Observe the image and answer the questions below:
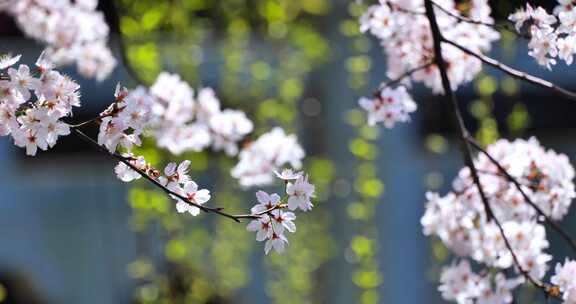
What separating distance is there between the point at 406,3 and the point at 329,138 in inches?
60.4

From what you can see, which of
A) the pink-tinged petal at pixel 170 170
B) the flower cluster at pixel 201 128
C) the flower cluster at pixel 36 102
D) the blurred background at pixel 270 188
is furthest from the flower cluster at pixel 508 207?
the blurred background at pixel 270 188

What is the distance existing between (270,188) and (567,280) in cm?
176

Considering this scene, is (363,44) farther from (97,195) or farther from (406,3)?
(406,3)

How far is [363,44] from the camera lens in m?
→ 3.19

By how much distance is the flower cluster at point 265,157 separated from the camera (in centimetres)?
220

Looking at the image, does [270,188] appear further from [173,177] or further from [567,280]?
[173,177]

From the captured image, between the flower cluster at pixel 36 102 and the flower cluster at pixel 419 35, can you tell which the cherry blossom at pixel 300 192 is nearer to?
the flower cluster at pixel 36 102

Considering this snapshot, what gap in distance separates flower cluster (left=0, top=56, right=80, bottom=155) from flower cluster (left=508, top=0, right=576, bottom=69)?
67 centimetres

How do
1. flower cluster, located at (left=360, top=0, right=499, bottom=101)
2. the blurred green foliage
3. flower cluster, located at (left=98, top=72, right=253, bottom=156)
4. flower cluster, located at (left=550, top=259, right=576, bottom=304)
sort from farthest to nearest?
the blurred green foliage < flower cluster, located at (left=98, top=72, right=253, bottom=156) < flower cluster, located at (left=360, top=0, right=499, bottom=101) < flower cluster, located at (left=550, top=259, right=576, bottom=304)

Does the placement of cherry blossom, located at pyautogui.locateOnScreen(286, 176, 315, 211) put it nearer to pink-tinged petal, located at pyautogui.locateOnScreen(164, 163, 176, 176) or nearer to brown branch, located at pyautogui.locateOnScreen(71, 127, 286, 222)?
brown branch, located at pyautogui.locateOnScreen(71, 127, 286, 222)

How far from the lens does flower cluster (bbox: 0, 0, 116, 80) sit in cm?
221

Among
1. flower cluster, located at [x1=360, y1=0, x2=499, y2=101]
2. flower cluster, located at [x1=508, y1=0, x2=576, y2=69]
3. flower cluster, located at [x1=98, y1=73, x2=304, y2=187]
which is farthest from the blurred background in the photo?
flower cluster, located at [x1=508, y1=0, x2=576, y2=69]

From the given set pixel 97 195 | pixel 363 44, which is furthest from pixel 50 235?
pixel 363 44

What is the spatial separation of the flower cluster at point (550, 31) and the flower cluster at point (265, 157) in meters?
0.88
